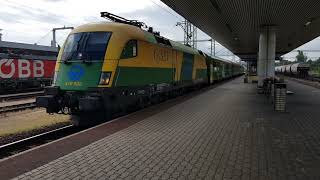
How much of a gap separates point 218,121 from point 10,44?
1255 inches

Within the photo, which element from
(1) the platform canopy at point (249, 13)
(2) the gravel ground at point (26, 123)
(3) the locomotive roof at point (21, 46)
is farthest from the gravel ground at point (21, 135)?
(3) the locomotive roof at point (21, 46)

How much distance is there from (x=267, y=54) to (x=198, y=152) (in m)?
23.5

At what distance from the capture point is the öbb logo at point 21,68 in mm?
26856

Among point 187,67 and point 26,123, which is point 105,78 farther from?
point 187,67

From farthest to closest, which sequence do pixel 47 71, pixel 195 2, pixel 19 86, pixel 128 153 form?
pixel 47 71 → pixel 19 86 → pixel 195 2 → pixel 128 153

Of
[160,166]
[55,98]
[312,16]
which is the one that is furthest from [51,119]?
[312,16]

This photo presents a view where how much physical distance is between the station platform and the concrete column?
17353 millimetres

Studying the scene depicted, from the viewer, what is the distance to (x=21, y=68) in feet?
94.3

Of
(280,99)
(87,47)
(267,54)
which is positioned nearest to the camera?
(87,47)

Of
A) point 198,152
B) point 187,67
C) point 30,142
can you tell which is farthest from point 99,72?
point 187,67

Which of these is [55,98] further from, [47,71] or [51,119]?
[47,71]

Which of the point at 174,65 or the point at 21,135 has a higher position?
the point at 174,65

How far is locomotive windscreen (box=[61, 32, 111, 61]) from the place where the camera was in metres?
12.3

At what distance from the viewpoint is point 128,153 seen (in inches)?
310
